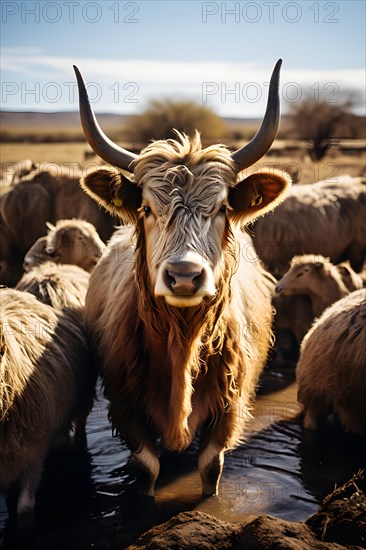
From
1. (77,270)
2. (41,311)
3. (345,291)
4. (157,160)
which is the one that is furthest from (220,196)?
(345,291)

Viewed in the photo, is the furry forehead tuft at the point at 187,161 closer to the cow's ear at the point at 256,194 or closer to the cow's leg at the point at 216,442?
the cow's ear at the point at 256,194

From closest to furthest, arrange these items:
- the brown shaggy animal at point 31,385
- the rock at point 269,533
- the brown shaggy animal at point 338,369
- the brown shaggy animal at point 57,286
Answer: the rock at point 269,533, the brown shaggy animal at point 31,385, the brown shaggy animal at point 338,369, the brown shaggy animal at point 57,286

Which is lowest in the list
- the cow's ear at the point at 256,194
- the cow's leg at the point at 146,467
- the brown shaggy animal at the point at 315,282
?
the cow's leg at the point at 146,467

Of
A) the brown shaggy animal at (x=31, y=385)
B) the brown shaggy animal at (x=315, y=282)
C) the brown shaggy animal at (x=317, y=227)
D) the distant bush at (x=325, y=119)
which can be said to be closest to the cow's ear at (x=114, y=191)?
the brown shaggy animal at (x=31, y=385)

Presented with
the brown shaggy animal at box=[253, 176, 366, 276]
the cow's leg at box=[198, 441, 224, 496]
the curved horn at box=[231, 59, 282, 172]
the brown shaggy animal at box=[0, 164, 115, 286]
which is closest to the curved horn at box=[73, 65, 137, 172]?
the curved horn at box=[231, 59, 282, 172]

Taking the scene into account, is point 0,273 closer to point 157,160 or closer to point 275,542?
point 157,160

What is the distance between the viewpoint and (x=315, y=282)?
8.59 m

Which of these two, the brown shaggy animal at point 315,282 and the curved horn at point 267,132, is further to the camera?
the brown shaggy animal at point 315,282

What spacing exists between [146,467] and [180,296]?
5.97ft

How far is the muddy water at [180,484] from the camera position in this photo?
5105 millimetres

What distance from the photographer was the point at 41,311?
5.71m

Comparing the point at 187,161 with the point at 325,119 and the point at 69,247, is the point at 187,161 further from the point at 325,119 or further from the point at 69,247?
the point at 325,119

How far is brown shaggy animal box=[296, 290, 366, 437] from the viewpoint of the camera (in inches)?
236

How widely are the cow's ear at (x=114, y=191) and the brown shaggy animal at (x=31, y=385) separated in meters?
1.04
